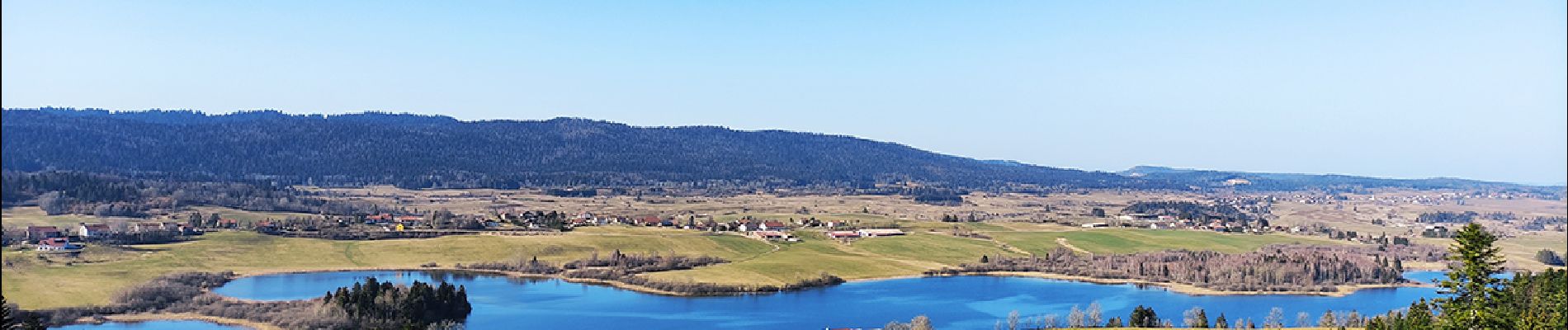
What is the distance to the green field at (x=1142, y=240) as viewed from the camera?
11494cm

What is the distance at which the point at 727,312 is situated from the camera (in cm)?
7244

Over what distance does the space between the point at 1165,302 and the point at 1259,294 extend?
1286 cm

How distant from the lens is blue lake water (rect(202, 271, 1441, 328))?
68312 mm

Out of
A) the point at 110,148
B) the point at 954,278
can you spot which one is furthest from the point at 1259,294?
the point at 110,148

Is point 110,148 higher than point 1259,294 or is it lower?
higher

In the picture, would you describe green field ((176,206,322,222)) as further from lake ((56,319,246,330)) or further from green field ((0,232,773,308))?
lake ((56,319,246,330))

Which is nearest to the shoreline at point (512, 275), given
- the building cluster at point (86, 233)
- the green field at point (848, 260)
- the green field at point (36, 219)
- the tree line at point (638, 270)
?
the tree line at point (638, 270)

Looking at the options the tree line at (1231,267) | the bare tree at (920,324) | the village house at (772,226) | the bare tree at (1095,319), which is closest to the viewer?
the bare tree at (920,324)

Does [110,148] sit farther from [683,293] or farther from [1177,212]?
[1177,212]

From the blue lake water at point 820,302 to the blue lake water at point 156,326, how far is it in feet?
23.2

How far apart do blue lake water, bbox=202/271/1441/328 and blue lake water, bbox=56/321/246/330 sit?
708 cm

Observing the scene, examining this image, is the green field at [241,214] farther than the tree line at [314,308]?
Yes

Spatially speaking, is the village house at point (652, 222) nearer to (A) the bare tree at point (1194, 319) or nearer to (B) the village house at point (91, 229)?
(B) the village house at point (91, 229)

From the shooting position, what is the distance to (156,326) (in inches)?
2425
